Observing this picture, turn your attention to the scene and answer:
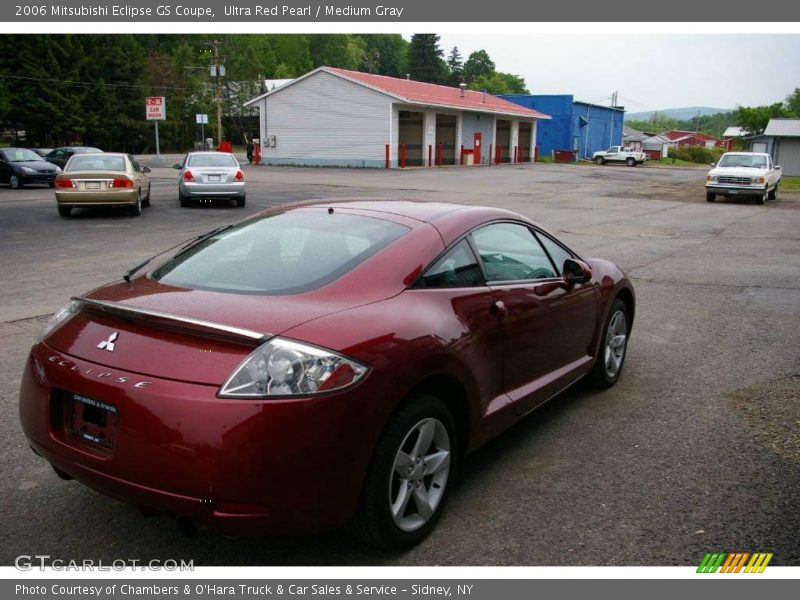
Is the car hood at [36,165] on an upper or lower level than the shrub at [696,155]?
lower

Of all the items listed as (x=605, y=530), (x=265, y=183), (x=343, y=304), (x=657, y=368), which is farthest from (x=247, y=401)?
(x=265, y=183)

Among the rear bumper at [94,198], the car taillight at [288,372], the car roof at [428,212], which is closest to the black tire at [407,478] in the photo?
the car taillight at [288,372]

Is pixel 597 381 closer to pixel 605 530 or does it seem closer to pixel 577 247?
pixel 605 530

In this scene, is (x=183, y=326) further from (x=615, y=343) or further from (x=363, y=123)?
(x=363, y=123)

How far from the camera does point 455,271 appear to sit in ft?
12.4

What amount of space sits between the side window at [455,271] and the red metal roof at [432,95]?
134ft

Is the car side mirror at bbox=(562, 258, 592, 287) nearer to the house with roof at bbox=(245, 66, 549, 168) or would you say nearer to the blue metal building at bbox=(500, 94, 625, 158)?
the house with roof at bbox=(245, 66, 549, 168)

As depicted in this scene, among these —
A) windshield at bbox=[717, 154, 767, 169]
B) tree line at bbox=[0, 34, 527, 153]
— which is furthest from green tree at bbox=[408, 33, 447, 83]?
windshield at bbox=[717, 154, 767, 169]

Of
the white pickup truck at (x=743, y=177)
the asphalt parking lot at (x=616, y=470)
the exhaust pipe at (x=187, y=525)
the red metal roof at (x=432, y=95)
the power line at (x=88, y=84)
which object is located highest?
the power line at (x=88, y=84)

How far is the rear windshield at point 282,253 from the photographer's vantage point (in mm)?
3441

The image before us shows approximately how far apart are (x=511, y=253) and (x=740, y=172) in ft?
79.9

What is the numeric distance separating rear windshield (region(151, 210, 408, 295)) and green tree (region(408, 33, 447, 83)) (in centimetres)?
10195

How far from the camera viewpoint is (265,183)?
103 ft

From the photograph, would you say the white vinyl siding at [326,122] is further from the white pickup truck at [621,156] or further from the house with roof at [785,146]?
the house with roof at [785,146]
